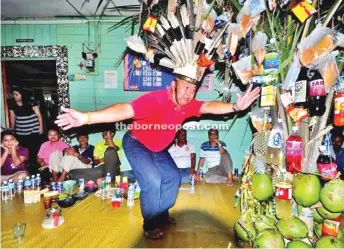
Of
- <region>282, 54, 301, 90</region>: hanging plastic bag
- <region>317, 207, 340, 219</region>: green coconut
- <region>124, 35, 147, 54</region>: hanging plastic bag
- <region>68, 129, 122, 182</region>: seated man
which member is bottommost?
<region>68, 129, 122, 182</region>: seated man

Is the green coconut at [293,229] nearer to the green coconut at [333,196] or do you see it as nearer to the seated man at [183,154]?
the green coconut at [333,196]

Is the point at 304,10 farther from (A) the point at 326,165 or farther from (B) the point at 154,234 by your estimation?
(B) the point at 154,234

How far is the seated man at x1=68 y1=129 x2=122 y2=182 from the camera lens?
14.3 feet

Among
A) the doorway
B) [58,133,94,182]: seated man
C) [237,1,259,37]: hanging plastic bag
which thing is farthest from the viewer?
the doorway

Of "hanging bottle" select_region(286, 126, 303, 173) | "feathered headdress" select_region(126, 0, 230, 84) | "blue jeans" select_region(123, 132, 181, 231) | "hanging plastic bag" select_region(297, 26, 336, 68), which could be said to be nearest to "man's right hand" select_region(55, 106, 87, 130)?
"blue jeans" select_region(123, 132, 181, 231)

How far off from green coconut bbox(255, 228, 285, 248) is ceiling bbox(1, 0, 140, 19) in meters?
3.58

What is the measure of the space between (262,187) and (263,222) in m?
0.20

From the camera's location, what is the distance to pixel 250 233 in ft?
5.46

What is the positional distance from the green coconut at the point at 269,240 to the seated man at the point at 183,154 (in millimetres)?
3064

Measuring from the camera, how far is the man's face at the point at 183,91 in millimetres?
2317

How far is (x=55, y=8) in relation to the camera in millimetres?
4594

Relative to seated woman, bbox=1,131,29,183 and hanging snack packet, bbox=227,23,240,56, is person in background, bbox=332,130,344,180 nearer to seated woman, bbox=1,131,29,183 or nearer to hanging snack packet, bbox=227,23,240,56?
hanging snack packet, bbox=227,23,240,56

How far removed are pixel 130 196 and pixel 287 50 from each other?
7.81 feet

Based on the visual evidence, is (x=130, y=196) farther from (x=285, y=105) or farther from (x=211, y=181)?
(x=285, y=105)
